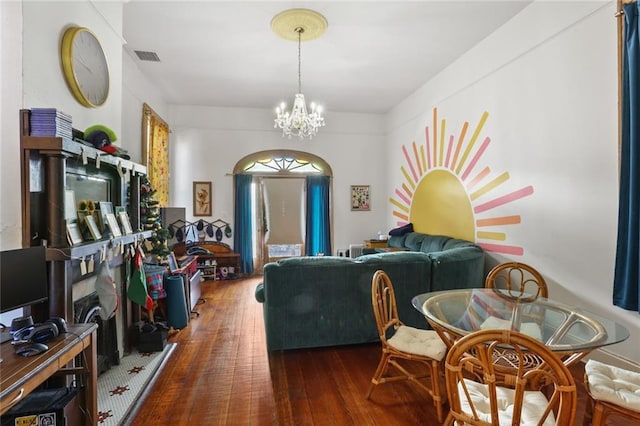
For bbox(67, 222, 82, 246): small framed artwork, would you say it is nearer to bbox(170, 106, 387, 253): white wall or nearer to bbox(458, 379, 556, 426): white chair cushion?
bbox(458, 379, 556, 426): white chair cushion

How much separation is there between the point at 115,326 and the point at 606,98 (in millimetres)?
4510

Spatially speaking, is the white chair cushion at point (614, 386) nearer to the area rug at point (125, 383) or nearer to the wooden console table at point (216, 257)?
the area rug at point (125, 383)

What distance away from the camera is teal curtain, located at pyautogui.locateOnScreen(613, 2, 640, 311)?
2279mm

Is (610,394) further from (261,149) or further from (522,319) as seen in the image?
(261,149)

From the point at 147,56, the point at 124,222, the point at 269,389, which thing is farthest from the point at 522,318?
Answer: the point at 147,56

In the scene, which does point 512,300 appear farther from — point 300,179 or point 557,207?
point 300,179

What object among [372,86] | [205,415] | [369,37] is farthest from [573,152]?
[205,415]

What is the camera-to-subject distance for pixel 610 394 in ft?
4.79

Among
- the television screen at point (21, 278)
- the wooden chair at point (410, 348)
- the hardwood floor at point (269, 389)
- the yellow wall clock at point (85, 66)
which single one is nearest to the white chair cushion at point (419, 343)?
the wooden chair at point (410, 348)

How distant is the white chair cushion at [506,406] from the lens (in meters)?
1.35

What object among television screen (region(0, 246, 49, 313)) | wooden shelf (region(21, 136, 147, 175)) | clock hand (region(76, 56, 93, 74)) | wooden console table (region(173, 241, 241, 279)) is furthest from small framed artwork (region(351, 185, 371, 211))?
television screen (region(0, 246, 49, 313))

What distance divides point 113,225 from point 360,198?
507cm

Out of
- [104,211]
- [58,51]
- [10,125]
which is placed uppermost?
[58,51]

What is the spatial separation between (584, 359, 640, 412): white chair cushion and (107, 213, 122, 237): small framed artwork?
310cm
